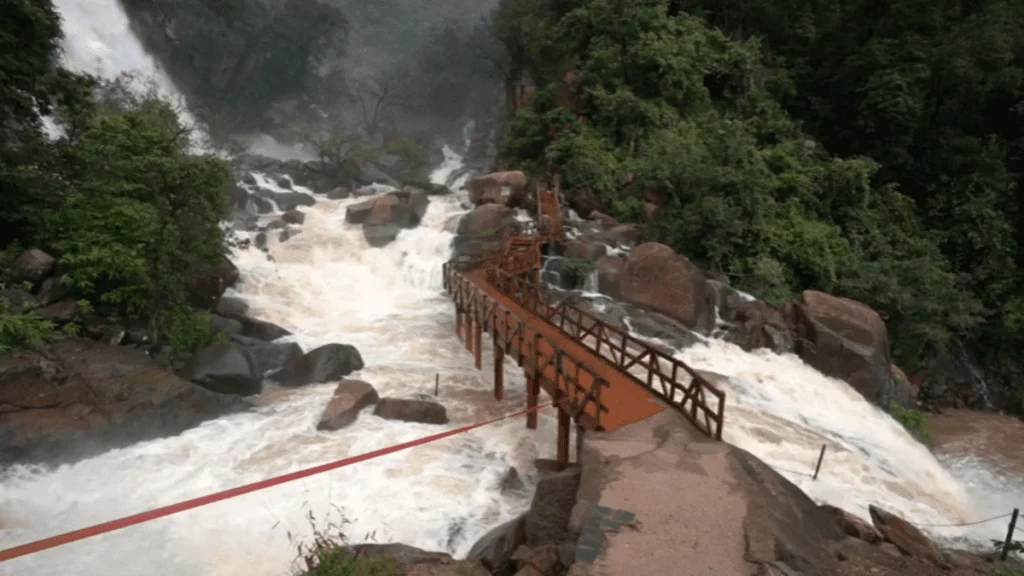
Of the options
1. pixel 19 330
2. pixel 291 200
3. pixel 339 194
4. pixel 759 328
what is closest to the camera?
pixel 19 330

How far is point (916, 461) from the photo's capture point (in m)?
11.6

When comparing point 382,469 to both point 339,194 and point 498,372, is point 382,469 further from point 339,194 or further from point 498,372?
point 339,194

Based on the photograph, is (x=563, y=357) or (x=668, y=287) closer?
(x=563, y=357)

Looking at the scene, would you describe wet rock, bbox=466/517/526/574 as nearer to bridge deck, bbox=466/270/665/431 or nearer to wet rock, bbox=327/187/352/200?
bridge deck, bbox=466/270/665/431

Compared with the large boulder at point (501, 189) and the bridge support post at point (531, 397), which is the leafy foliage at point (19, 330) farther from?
the large boulder at point (501, 189)

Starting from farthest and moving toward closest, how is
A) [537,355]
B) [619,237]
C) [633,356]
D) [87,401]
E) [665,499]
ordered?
[619,237], [633,356], [87,401], [537,355], [665,499]

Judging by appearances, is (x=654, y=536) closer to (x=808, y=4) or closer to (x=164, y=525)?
(x=164, y=525)

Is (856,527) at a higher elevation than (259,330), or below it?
below

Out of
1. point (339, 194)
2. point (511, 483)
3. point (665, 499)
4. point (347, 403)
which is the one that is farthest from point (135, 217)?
point (339, 194)

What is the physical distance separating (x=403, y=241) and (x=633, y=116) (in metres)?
10.6

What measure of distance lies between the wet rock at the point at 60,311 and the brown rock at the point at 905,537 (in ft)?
49.0

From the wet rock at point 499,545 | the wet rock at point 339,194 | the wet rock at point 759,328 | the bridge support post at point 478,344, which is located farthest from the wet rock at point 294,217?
the wet rock at point 499,545

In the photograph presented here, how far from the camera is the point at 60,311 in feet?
38.7

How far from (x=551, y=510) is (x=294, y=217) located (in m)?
20.0
